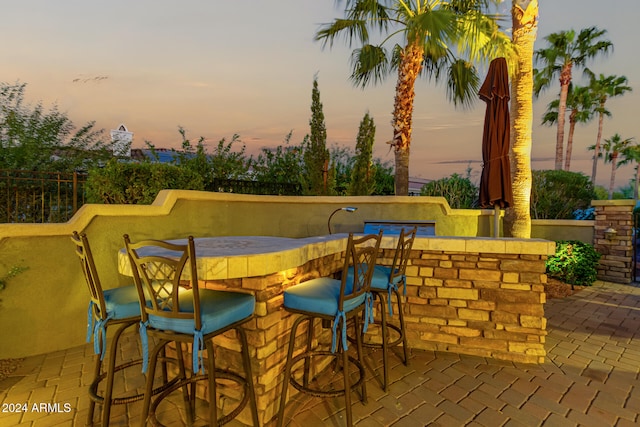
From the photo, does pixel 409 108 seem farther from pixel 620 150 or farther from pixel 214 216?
pixel 620 150

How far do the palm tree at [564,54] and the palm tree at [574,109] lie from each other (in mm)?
2121

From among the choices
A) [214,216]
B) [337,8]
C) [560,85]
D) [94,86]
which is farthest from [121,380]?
[560,85]

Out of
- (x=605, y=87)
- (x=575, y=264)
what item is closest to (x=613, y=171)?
(x=605, y=87)

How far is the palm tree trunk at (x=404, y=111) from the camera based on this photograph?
711cm

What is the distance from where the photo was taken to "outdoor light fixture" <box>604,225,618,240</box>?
261 inches

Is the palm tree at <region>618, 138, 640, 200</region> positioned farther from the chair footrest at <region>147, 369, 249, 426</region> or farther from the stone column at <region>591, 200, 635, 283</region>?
the chair footrest at <region>147, 369, 249, 426</region>

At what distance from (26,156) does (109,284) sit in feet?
9.70

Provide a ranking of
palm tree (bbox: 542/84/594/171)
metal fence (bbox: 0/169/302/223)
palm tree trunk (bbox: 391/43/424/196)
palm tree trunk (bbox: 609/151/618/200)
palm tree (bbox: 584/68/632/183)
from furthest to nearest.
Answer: palm tree trunk (bbox: 609/151/618/200) < palm tree (bbox: 542/84/594/171) < palm tree (bbox: 584/68/632/183) < palm tree trunk (bbox: 391/43/424/196) < metal fence (bbox: 0/169/302/223)

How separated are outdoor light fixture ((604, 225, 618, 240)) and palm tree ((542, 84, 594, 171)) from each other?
1534 cm

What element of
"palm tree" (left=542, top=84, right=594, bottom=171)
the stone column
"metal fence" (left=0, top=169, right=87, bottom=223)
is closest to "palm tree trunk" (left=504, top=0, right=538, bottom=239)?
the stone column

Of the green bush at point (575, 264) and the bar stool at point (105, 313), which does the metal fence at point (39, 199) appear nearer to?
the bar stool at point (105, 313)

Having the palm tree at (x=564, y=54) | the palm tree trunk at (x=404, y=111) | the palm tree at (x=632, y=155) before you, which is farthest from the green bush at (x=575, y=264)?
the palm tree at (x=632, y=155)

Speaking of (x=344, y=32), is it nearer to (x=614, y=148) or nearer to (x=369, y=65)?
(x=369, y=65)

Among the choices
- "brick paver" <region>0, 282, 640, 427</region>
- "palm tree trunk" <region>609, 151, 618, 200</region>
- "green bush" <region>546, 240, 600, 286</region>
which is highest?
"palm tree trunk" <region>609, 151, 618, 200</region>
